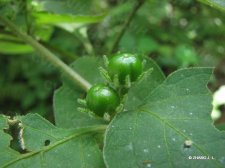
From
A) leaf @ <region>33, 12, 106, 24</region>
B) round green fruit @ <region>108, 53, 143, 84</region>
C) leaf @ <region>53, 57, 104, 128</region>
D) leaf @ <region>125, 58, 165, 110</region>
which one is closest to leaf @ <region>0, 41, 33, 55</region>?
leaf @ <region>33, 12, 106, 24</region>

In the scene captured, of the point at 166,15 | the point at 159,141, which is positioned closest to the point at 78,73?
the point at 159,141

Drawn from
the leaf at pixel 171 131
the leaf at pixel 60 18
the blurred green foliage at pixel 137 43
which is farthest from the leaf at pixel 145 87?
the blurred green foliage at pixel 137 43

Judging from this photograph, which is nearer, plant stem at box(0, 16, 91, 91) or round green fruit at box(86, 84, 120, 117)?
round green fruit at box(86, 84, 120, 117)

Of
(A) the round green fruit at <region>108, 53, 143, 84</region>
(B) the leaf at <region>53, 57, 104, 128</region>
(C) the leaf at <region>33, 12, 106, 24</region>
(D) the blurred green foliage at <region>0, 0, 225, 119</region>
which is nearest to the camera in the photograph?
(A) the round green fruit at <region>108, 53, 143, 84</region>

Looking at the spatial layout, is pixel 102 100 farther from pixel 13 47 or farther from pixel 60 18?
pixel 13 47

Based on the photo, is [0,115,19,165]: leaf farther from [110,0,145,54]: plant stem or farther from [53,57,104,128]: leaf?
[110,0,145,54]: plant stem

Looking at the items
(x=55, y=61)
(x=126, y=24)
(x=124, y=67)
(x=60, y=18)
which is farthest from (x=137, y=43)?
(x=124, y=67)

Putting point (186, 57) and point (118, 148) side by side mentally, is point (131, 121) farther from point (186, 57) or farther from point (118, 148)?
point (186, 57)

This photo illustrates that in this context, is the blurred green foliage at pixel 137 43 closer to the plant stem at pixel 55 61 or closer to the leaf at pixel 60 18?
the leaf at pixel 60 18
